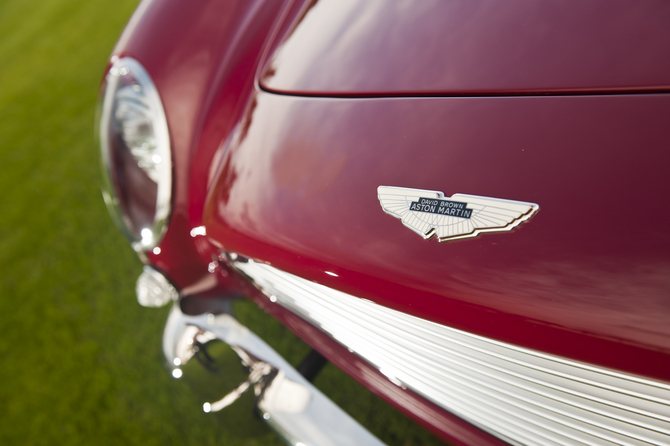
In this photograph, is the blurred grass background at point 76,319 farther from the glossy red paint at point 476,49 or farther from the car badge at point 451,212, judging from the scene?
the glossy red paint at point 476,49

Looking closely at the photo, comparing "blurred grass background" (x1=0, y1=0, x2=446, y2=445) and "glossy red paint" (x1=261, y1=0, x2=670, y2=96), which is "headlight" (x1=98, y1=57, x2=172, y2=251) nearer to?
"glossy red paint" (x1=261, y1=0, x2=670, y2=96)

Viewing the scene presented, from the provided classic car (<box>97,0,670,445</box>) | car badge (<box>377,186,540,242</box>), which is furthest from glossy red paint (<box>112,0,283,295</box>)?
car badge (<box>377,186,540,242</box>)

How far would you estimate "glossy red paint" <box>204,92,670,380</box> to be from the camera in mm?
623

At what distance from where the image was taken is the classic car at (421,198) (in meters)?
0.65

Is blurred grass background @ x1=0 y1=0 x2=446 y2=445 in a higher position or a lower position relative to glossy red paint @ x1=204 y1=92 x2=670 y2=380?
lower

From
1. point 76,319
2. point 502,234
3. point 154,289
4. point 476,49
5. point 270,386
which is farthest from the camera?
point 76,319

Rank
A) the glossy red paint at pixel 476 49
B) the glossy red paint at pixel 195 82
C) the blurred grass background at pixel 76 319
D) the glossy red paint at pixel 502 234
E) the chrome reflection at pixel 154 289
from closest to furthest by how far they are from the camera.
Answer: the glossy red paint at pixel 502 234 < the glossy red paint at pixel 476 49 < the glossy red paint at pixel 195 82 < the chrome reflection at pixel 154 289 < the blurred grass background at pixel 76 319

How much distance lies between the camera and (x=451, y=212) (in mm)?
758

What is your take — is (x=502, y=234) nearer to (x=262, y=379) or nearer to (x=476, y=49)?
(x=476, y=49)

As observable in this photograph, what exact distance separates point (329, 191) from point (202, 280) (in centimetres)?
66

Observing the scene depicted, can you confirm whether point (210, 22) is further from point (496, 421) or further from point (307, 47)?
point (496, 421)

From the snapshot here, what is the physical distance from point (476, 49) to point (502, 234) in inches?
15.0

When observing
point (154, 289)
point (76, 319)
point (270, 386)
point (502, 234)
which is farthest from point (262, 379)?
point (76, 319)

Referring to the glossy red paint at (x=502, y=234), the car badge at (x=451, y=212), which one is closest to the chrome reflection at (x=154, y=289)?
the glossy red paint at (x=502, y=234)
